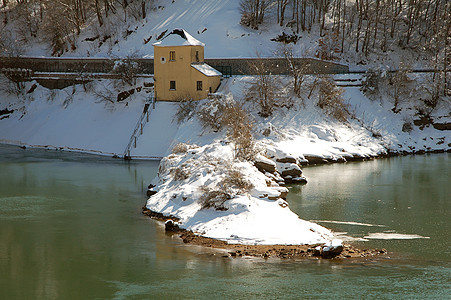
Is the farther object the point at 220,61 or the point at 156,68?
the point at 220,61

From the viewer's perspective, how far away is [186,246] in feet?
72.8

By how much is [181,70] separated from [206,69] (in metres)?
2.25

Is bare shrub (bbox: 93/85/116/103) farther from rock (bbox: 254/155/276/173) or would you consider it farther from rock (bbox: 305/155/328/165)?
rock (bbox: 254/155/276/173)

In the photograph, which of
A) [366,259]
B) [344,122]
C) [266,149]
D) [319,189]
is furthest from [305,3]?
[366,259]

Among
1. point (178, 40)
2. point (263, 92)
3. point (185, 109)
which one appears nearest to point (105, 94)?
point (178, 40)

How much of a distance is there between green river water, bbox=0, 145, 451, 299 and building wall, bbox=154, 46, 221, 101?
41.4 feet

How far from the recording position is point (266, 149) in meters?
37.3

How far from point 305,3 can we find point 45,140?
108 feet

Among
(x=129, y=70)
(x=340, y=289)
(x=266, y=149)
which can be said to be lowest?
(x=340, y=289)

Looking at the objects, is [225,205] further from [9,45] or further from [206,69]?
[9,45]

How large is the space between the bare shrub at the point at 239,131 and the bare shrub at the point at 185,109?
13.5ft

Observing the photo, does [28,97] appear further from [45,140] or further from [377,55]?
[377,55]

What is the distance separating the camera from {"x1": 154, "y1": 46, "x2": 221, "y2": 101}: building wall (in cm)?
4853

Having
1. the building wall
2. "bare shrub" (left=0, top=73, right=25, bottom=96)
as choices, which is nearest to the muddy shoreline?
the building wall
